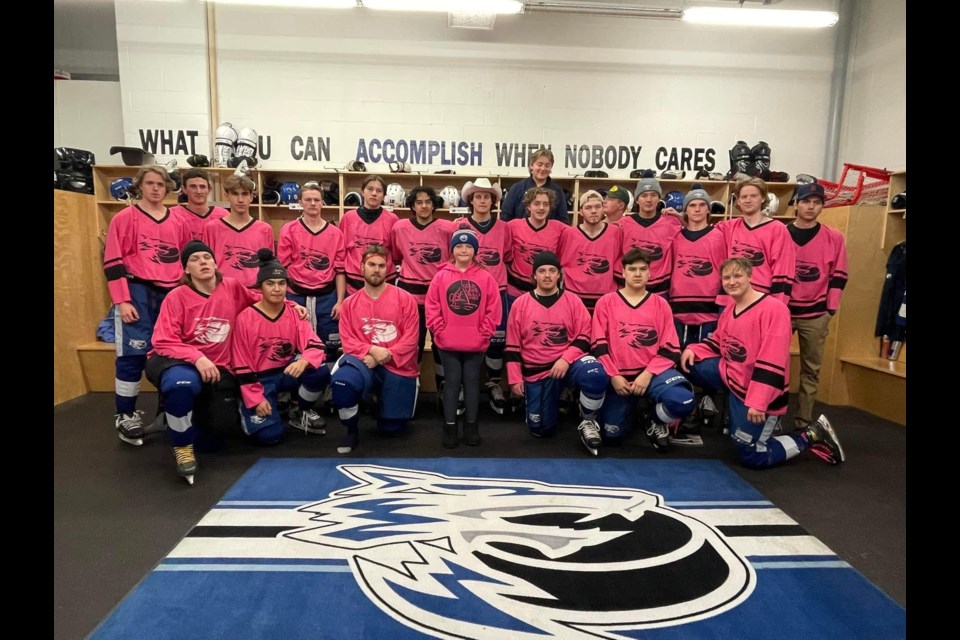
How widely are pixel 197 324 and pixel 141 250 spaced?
30.1 inches

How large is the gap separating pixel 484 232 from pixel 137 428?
7.99ft

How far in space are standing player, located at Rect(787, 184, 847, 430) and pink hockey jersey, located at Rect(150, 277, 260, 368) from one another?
3455 mm

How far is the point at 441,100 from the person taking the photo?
5512 millimetres

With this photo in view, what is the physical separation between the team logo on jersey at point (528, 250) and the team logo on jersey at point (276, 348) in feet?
5.35

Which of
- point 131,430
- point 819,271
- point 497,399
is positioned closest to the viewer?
point 131,430

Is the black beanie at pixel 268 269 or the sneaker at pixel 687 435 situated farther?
the sneaker at pixel 687 435

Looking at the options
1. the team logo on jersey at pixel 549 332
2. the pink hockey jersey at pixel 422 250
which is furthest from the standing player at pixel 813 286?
the pink hockey jersey at pixel 422 250

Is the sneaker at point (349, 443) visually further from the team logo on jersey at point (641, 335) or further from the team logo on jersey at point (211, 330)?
the team logo on jersey at point (641, 335)

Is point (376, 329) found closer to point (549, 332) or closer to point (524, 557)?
point (549, 332)

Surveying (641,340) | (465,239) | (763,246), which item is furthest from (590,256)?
(763,246)

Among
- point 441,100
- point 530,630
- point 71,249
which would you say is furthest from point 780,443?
point 71,249

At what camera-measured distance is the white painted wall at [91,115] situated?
5672 mm

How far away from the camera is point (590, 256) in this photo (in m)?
3.55

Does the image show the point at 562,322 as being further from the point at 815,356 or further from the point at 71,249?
the point at 71,249
